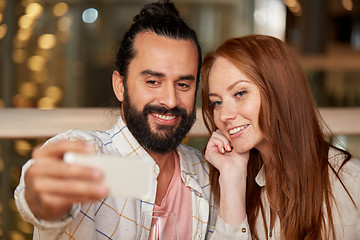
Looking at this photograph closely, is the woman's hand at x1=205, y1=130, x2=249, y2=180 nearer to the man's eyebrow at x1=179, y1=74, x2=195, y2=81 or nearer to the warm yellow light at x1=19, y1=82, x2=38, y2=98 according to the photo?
the man's eyebrow at x1=179, y1=74, x2=195, y2=81

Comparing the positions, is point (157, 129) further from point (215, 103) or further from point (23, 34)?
point (23, 34)

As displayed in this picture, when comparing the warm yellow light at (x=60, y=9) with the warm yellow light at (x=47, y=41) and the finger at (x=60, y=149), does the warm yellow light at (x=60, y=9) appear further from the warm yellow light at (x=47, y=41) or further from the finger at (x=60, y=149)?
the finger at (x=60, y=149)

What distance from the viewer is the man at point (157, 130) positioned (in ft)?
5.16

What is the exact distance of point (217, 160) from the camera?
173 centimetres

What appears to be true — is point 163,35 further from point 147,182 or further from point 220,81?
point 147,182

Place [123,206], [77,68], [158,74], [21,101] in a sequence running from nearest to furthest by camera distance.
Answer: [123,206], [158,74], [21,101], [77,68]

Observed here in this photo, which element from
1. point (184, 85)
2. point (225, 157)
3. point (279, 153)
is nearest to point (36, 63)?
point (184, 85)

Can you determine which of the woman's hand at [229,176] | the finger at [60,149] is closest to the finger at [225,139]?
the woman's hand at [229,176]

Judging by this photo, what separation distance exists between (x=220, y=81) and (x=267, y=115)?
221 mm

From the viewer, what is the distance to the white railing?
1812 millimetres

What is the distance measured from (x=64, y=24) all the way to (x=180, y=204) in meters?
5.34

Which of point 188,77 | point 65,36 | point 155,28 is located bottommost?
point 65,36

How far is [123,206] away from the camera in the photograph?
158 cm

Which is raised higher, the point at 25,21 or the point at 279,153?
the point at 25,21
